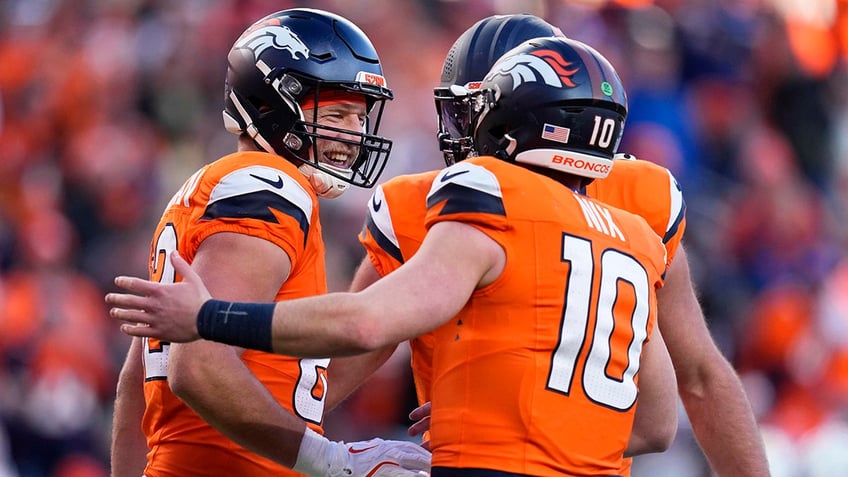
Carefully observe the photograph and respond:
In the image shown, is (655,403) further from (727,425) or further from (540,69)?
(540,69)

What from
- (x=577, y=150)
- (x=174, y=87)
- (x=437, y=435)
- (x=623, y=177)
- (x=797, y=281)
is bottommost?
(x=797, y=281)

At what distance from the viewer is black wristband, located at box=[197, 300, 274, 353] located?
2.92 metres

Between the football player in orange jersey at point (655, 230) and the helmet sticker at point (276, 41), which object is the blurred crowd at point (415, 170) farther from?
the helmet sticker at point (276, 41)

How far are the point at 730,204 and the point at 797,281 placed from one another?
690 mm

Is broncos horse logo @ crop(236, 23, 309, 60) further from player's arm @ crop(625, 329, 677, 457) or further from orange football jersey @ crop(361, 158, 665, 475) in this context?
player's arm @ crop(625, 329, 677, 457)

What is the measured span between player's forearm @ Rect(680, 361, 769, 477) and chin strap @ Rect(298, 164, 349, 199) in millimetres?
1292

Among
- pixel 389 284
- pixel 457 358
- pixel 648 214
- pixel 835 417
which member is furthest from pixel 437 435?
pixel 835 417

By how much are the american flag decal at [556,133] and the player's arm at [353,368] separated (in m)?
0.83

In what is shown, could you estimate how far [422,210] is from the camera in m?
3.82

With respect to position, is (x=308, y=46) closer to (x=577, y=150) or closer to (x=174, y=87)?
(x=577, y=150)

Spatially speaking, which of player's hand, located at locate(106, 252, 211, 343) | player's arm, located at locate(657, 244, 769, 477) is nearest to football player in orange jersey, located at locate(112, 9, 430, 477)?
player's hand, located at locate(106, 252, 211, 343)

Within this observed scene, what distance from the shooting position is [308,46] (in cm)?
405

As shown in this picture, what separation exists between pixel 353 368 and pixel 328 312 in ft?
4.02

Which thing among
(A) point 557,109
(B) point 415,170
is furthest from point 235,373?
(B) point 415,170
